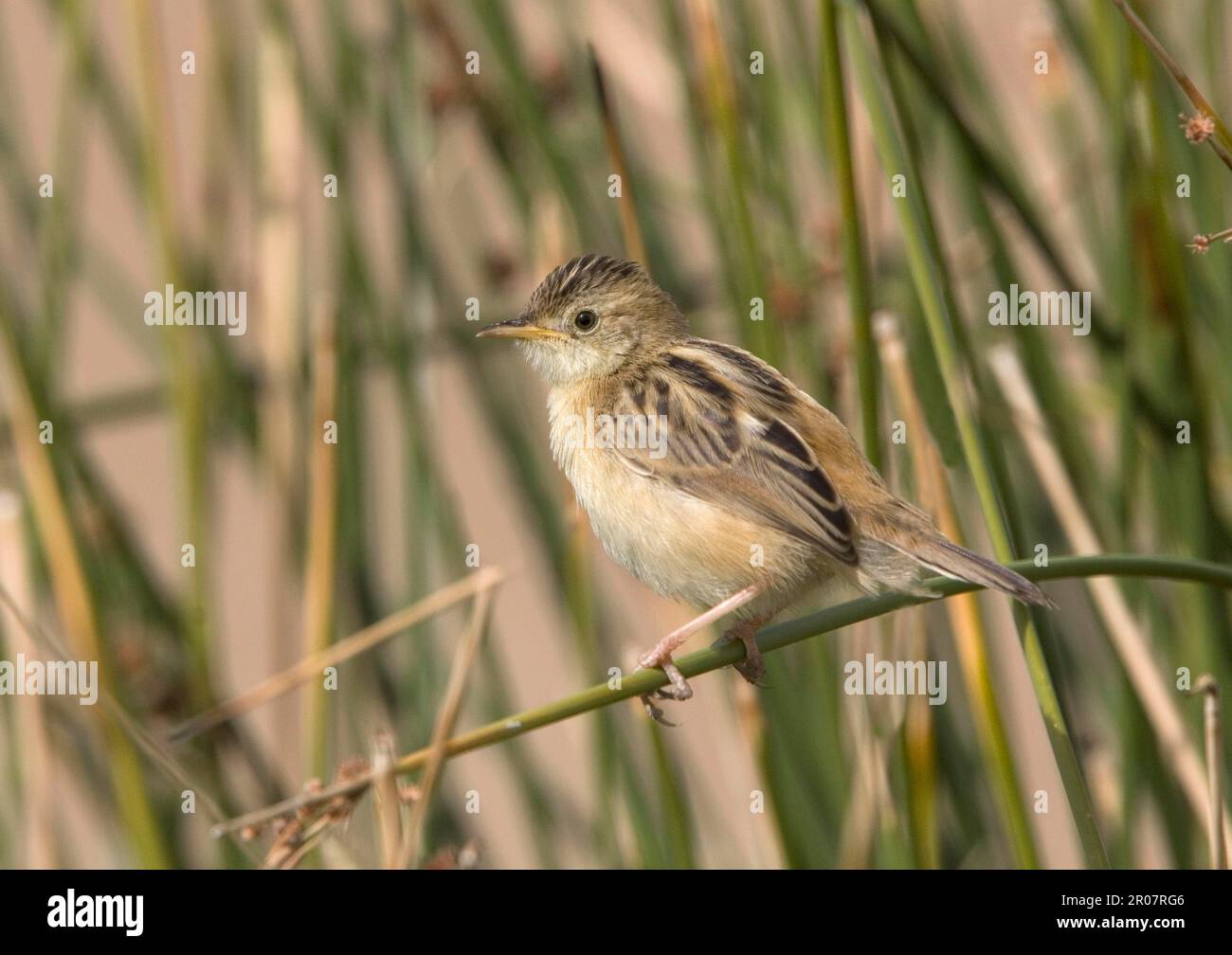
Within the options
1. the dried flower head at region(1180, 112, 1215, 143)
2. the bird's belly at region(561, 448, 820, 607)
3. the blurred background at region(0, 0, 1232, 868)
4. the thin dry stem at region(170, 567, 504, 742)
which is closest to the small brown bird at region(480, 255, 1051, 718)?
the bird's belly at region(561, 448, 820, 607)

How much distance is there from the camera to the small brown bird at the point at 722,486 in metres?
2.90

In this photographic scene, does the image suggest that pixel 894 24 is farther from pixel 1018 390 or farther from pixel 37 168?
pixel 37 168

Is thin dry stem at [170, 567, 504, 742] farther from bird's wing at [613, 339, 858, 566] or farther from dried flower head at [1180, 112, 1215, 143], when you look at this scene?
dried flower head at [1180, 112, 1215, 143]

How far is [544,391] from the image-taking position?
4.29 meters

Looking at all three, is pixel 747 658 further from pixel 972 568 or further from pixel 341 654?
pixel 341 654

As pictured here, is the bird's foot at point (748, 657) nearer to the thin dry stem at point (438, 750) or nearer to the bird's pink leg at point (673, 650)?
the bird's pink leg at point (673, 650)

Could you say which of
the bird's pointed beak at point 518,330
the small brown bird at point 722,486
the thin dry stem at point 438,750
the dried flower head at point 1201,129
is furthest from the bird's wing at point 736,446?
the dried flower head at point 1201,129

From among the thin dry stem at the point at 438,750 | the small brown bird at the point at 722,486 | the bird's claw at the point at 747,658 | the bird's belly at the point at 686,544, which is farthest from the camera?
the bird's belly at the point at 686,544

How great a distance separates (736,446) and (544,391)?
1.34 meters

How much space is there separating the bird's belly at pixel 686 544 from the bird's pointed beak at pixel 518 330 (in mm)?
448

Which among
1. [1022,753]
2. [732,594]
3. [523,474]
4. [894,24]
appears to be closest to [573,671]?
[523,474]

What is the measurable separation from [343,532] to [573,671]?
71cm

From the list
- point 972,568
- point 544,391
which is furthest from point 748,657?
point 544,391

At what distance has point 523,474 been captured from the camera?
378 centimetres
